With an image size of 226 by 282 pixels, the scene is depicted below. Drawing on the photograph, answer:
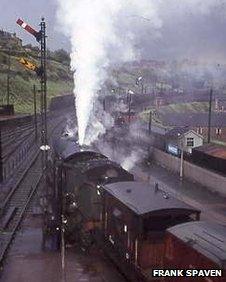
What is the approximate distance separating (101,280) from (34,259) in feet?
13.0

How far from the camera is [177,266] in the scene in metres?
14.6

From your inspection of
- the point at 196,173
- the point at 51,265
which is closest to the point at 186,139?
the point at 196,173

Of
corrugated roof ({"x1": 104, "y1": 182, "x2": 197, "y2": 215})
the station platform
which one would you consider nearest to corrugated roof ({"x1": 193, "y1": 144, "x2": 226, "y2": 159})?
the station platform

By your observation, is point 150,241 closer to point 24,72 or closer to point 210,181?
point 210,181

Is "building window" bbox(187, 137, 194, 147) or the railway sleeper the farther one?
"building window" bbox(187, 137, 194, 147)

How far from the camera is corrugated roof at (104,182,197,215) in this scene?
1694 centimetres

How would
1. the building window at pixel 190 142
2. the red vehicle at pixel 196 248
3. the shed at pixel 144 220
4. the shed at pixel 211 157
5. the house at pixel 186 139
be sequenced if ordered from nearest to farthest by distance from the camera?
the red vehicle at pixel 196 248
the shed at pixel 144 220
the shed at pixel 211 157
the house at pixel 186 139
the building window at pixel 190 142

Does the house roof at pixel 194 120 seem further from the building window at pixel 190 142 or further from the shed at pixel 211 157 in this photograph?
the shed at pixel 211 157

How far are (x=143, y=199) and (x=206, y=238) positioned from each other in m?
4.75

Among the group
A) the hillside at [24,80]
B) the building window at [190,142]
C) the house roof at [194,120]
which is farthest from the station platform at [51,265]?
the hillside at [24,80]

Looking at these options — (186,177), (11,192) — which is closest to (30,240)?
(11,192)

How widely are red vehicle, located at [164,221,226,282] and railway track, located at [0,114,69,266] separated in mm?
9710

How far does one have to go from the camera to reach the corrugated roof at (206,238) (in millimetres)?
12656

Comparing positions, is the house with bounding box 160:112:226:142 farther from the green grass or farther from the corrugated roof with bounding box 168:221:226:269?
the corrugated roof with bounding box 168:221:226:269
